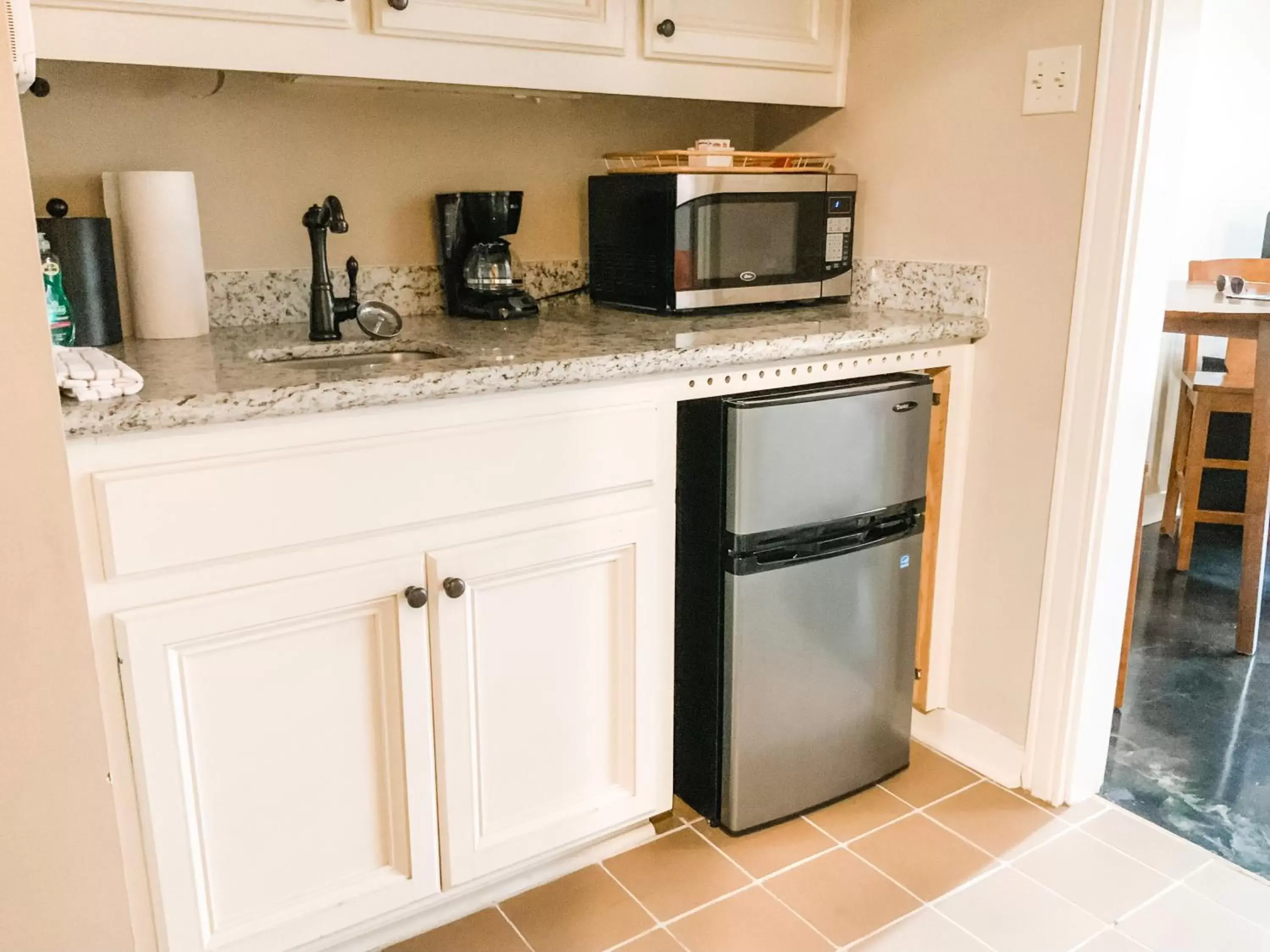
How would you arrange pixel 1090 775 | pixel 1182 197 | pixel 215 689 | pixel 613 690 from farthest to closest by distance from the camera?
pixel 1182 197 → pixel 1090 775 → pixel 613 690 → pixel 215 689

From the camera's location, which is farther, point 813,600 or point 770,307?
point 770,307

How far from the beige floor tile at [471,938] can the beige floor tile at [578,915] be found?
0.07ft

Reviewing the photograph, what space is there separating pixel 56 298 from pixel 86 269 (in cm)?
8

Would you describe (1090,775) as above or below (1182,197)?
below

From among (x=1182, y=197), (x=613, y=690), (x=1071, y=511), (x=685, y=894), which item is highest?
(x=1182, y=197)

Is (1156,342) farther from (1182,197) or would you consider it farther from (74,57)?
(1182,197)

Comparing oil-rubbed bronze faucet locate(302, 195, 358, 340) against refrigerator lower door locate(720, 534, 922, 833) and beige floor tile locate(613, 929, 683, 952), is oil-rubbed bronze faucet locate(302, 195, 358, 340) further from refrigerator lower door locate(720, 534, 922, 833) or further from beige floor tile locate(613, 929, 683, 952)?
beige floor tile locate(613, 929, 683, 952)

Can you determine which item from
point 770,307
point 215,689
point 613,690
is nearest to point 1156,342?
point 770,307

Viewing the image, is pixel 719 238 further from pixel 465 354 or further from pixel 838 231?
pixel 465 354

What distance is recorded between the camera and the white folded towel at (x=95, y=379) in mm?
1138

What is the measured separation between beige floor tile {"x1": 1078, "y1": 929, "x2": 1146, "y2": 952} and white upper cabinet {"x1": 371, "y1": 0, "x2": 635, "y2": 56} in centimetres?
166

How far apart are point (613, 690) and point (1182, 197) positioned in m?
2.97

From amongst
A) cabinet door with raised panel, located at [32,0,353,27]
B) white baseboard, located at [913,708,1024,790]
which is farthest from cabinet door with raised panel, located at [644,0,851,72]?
white baseboard, located at [913,708,1024,790]

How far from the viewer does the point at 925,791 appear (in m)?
1.96
